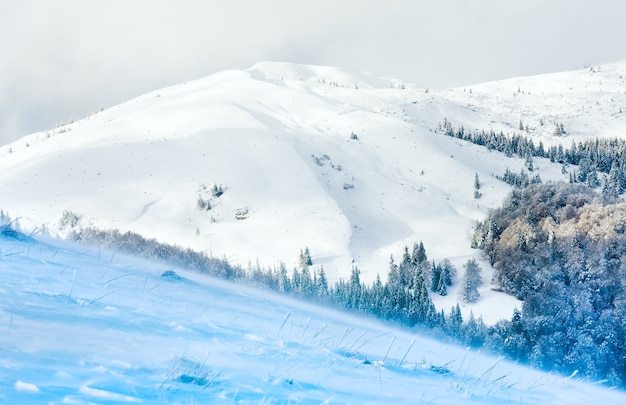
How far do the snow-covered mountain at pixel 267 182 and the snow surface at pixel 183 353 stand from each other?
64512 millimetres

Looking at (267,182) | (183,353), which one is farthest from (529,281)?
(183,353)

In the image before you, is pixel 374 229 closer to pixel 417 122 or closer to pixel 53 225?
pixel 53 225

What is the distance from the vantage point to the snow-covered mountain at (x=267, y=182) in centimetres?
9969

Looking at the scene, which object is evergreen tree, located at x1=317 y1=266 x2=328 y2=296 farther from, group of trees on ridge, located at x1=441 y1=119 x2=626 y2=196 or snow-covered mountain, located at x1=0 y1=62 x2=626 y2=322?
group of trees on ridge, located at x1=441 y1=119 x2=626 y2=196

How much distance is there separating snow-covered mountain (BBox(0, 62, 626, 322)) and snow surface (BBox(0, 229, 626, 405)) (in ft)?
212

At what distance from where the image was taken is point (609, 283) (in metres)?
51.6

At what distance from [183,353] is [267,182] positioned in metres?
117

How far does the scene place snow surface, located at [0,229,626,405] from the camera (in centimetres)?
465

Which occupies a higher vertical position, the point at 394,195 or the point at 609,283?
the point at 394,195

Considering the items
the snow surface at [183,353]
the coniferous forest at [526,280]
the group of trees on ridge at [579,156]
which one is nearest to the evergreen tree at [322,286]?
the coniferous forest at [526,280]

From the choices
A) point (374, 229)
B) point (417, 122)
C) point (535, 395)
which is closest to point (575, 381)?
point (535, 395)

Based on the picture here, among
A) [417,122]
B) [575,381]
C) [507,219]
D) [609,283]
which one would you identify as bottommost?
[575,381]

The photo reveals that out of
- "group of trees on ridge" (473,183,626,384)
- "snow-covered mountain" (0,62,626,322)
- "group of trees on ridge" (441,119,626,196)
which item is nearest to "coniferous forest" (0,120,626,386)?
"group of trees on ridge" (473,183,626,384)

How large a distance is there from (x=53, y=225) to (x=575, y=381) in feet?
318
